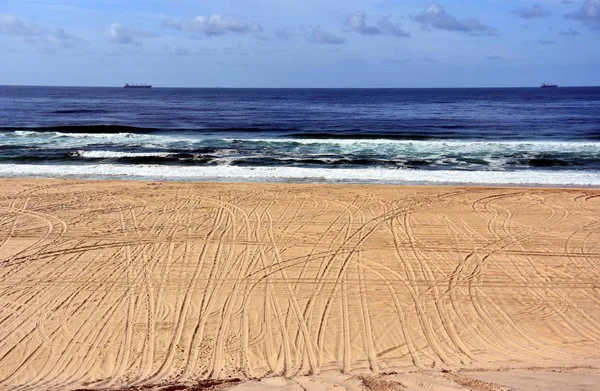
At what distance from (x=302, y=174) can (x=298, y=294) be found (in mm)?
10499

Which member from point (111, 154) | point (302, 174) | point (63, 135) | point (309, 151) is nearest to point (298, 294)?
point (302, 174)

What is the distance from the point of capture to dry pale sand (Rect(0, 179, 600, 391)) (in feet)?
20.4

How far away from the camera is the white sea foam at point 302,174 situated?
17.7 m

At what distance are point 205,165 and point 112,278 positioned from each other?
40.1ft

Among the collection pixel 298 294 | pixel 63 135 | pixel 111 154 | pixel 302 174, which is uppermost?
pixel 63 135

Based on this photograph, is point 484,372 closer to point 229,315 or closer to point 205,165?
point 229,315

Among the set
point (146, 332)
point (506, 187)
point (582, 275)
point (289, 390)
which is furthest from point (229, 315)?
point (506, 187)

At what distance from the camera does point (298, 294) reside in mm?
8352

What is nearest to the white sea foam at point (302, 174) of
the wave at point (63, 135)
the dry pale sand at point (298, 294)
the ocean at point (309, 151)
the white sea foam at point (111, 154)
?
the ocean at point (309, 151)

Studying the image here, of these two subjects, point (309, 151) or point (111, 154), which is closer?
point (111, 154)

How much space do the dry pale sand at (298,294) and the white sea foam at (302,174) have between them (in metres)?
3.85

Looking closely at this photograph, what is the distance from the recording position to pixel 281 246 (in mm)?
10555

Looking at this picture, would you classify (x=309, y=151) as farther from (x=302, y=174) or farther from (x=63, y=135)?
(x=63, y=135)

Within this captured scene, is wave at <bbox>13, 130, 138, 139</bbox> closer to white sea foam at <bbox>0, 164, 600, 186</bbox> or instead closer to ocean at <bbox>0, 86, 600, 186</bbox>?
ocean at <bbox>0, 86, 600, 186</bbox>
